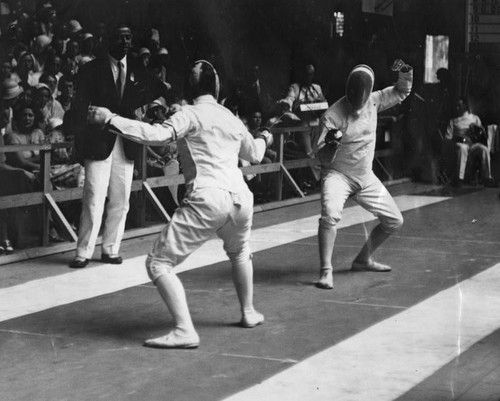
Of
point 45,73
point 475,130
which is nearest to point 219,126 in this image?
point 45,73

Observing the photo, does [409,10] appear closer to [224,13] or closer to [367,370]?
[224,13]

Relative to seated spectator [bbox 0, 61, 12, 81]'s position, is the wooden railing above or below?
below

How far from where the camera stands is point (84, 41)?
13039mm

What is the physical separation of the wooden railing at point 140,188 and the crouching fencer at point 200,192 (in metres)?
3.31

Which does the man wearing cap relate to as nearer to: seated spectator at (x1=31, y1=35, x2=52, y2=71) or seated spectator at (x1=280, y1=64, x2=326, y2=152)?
seated spectator at (x1=31, y1=35, x2=52, y2=71)

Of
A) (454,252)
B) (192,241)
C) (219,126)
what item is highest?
(219,126)

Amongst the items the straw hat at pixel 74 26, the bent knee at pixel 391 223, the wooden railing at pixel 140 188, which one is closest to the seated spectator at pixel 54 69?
the straw hat at pixel 74 26

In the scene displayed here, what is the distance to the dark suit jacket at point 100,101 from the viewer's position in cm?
928

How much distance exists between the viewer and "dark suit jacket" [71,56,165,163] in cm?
928

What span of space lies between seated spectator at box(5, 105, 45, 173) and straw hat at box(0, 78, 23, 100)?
1.35 feet

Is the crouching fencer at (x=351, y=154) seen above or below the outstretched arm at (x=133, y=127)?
below

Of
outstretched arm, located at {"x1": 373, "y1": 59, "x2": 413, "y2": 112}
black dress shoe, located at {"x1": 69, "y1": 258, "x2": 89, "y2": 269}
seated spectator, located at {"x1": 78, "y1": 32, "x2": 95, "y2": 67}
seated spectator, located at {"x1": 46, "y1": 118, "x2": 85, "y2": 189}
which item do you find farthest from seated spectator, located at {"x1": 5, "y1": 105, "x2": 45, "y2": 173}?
outstretched arm, located at {"x1": 373, "y1": 59, "x2": 413, "y2": 112}

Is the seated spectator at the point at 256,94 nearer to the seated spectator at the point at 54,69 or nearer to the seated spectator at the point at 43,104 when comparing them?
the seated spectator at the point at 54,69

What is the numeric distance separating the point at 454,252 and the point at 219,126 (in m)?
4.36
